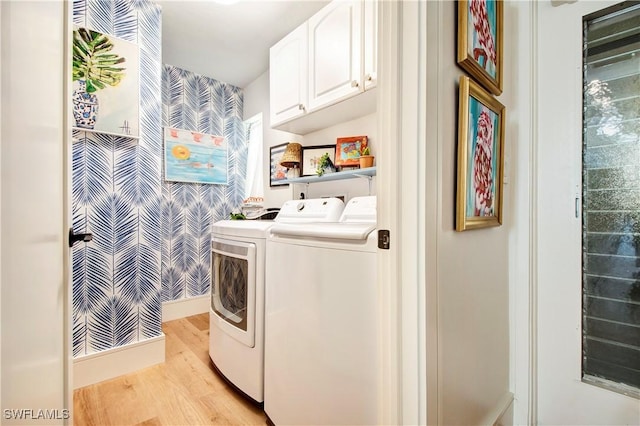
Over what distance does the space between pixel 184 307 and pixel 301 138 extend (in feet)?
6.90

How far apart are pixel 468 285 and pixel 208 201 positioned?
281 centimetres

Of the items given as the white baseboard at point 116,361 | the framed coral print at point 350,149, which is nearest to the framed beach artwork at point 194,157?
the white baseboard at point 116,361

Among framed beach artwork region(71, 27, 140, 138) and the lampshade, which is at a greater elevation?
framed beach artwork region(71, 27, 140, 138)

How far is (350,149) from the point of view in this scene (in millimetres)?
1978

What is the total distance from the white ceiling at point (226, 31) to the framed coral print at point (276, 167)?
87 centimetres

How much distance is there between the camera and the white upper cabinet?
5.15 ft

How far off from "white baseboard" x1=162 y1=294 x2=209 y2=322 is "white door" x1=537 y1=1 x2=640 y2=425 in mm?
2888

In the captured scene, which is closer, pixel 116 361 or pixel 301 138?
pixel 116 361

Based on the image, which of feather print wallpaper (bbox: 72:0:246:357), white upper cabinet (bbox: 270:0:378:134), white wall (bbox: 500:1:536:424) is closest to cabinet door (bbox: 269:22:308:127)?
white upper cabinet (bbox: 270:0:378:134)

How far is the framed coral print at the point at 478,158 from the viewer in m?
0.91

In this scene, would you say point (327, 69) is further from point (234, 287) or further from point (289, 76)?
A: point (234, 287)

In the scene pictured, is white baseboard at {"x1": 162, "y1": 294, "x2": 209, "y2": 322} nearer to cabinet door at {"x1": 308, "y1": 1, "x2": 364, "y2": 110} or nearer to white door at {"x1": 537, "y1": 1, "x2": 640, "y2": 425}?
cabinet door at {"x1": 308, "y1": 1, "x2": 364, "y2": 110}

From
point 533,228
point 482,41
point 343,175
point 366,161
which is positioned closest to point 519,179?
point 533,228

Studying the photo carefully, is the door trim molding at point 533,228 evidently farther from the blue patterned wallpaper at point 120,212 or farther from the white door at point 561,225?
the blue patterned wallpaper at point 120,212
